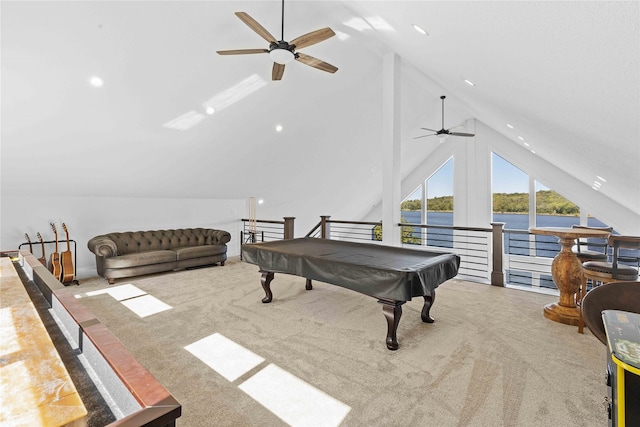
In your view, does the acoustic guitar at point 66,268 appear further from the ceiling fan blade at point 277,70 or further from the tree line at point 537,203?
the tree line at point 537,203

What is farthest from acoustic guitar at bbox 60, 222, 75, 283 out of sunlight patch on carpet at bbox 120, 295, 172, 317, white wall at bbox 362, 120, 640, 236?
white wall at bbox 362, 120, 640, 236

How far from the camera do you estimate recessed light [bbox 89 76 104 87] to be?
347 centimetres

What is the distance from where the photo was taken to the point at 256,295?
4.11 m

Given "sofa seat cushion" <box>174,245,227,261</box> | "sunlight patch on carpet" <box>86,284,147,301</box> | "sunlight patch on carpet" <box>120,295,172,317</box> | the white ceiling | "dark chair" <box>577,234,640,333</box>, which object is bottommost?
"sunlight patch on carpet" <box>120,295,172,317</box>

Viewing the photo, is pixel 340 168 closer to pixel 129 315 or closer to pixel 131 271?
pixel 131 271

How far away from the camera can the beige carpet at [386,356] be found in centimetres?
182

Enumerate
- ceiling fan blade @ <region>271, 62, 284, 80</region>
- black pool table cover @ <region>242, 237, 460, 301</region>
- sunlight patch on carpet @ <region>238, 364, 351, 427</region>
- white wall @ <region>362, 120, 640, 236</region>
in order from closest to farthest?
sunlight patch on carpet @ <region>238, 364, 351, 427</region>, black pool table cover @ <region>242, 237, 460, 301</region>, ceiling fan blade @ <region>271, 62, 284, 80</region>, white wall @ <region>362, 120, 640, 236</region>

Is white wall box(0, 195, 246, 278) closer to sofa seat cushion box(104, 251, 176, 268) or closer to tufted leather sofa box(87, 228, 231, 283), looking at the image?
tufted leather sofa box(87, 228, 231, 283)

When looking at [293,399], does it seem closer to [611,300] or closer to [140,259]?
[611,300]

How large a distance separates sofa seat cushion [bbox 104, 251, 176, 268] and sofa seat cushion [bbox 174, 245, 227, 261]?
0.44 feet

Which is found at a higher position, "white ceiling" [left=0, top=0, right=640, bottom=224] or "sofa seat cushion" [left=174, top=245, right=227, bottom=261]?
"white ceiling" [left=0, top=0, right=640, bottom=224]

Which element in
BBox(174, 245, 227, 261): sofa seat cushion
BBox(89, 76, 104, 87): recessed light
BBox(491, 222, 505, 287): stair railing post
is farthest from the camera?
BBox(174, 245, 227, 261): sofa seat cushion

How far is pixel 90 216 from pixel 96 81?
2.90 metres

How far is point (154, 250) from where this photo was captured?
5.52 metres
